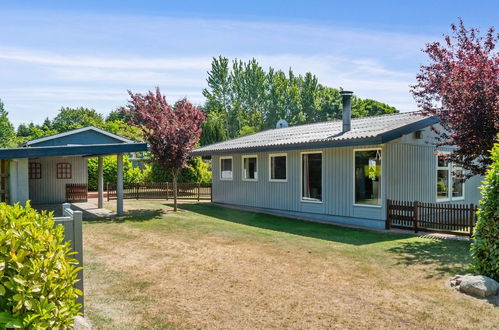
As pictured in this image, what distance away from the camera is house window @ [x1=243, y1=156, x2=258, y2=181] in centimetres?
1684

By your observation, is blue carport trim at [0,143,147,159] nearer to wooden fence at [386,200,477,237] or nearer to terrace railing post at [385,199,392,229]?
terrace railing post at [385,199,392,229]

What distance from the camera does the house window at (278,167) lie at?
15.3 metres

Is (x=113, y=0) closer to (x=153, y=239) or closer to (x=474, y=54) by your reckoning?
(x=153, y=239)

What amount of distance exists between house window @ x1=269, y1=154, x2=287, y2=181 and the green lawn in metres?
4.29

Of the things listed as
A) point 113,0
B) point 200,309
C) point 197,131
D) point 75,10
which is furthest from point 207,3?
point 200,309

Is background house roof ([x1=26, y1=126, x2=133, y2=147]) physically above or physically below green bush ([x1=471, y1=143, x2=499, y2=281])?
above

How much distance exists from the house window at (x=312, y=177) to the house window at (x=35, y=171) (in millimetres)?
13785

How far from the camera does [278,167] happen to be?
1560cm

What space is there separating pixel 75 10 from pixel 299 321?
32.3 feet

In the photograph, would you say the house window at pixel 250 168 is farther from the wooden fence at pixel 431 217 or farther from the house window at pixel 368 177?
the wooden fence at pixel 431 217

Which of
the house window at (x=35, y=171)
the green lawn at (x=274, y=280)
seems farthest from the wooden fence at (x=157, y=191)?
the green lawn at (x=274, y=280)

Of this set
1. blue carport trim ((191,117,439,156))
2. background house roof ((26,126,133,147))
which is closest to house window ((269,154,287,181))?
blue carport trim ((191,117,439,156))

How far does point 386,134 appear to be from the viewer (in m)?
11.1

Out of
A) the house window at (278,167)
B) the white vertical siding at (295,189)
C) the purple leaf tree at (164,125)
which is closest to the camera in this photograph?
the white vertical siding at (295,189)
